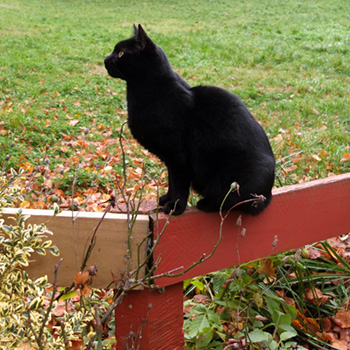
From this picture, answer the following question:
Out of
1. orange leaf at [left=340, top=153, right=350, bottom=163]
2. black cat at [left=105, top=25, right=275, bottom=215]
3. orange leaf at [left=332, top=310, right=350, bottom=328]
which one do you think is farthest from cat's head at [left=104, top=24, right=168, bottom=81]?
orange leaf at [left=340, top=153, right=350, bottom=163]

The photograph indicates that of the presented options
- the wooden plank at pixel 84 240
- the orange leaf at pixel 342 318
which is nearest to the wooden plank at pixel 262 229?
the wooden plank at pixel 84 240

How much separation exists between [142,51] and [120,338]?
1248 millimetres

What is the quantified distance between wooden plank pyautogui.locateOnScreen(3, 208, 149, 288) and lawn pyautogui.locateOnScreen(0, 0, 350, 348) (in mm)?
102

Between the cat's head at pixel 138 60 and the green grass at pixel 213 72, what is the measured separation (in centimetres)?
128

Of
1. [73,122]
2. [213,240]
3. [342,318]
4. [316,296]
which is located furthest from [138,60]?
[73,122]

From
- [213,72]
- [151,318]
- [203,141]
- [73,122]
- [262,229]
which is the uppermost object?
[203,141]

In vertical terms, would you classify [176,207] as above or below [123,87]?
above

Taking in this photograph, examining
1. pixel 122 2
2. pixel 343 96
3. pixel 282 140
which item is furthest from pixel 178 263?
pixel 122 2

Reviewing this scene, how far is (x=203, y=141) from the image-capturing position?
5.75 feet

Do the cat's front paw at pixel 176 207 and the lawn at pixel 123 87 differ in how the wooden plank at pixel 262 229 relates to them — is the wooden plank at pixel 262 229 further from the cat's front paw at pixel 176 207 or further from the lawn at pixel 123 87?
the lawn at pixel 123 87

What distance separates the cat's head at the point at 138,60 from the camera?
1.95 metres

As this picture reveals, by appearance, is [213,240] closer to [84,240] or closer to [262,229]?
[262,229]

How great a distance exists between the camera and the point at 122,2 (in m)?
22.0

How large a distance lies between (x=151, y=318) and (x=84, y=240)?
1.19 ft
